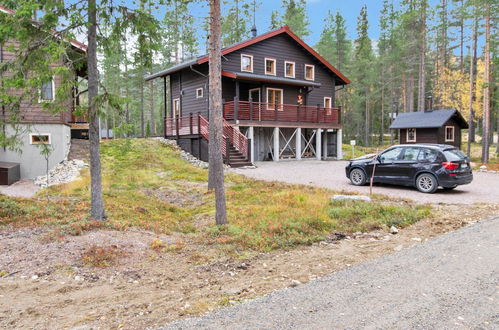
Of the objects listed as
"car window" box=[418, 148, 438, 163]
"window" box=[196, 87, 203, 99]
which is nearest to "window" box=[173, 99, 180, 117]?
"window" box=[196, 87, 203, 99]

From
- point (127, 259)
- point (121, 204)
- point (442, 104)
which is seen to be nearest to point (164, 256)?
point (127, 259)

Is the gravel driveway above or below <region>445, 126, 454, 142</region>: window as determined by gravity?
below

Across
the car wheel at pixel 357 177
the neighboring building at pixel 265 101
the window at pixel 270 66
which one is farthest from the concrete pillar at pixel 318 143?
the car wheel at pixel 357 177

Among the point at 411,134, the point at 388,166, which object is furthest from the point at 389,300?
the point at 411,134

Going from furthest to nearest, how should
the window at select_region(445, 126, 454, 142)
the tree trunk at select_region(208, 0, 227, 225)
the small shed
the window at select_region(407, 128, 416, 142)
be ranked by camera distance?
the window at select_region(407, 128, 416, 142)
the window at select_region(445, 126, 454, 142)
the small shed
the tree trunk at select_region(208, 0, 227, 225)

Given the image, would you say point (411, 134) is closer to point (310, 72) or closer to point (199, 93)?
point (310, 72)

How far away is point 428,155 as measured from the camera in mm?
11312

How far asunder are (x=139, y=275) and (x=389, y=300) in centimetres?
317

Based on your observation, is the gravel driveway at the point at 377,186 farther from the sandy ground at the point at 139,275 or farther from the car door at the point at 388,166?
the sandy ground at the point at 139,275

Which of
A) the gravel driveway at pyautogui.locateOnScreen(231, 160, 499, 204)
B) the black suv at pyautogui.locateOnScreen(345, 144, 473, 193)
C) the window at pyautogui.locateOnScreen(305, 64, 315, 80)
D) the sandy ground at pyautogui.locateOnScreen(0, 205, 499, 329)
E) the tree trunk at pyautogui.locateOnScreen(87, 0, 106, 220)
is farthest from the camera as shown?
the window at pyautogui.locateOnScreen(305, 64, 315, 80)

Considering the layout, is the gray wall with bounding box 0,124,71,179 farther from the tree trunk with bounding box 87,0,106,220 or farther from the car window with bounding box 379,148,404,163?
the car window with bounding box 379,148,404,163

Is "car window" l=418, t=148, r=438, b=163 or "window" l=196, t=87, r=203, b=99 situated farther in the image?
"window" l=196, t=87, r=203, b=99

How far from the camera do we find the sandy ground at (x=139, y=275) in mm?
3605

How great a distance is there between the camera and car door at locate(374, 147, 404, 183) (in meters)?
12.1
